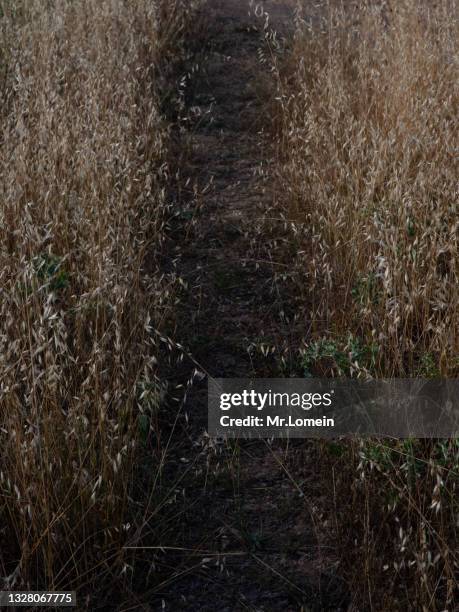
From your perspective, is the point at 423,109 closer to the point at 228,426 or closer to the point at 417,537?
the point at 228,426

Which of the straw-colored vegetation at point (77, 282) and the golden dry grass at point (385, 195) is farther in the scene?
the golden dry grass at point (385, 195)

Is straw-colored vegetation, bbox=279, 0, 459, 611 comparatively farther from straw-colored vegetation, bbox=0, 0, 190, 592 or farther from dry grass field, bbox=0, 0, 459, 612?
straw-colored vegetation, bbox=0, 0, 190, 592

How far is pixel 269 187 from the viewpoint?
4.12m

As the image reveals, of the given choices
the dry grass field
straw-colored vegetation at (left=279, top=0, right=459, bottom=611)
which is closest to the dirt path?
the dry grass field

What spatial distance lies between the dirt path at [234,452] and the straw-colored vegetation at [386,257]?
6.2 inches

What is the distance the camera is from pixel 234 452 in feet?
8.12

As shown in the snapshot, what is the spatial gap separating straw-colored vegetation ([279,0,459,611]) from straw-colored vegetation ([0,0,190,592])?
0.62 m

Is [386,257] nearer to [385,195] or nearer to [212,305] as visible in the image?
[385,195]

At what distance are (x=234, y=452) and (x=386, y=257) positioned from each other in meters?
0.91

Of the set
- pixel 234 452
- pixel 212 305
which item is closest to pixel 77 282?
pixel 212 305

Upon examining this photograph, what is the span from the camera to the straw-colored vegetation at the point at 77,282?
215 cm

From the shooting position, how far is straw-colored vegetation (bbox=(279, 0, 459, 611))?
217 cm

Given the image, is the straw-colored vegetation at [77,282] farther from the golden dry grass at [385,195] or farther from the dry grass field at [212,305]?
the golden dry grass at [385,195]

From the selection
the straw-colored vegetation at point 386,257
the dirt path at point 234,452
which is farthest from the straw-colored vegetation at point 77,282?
the straw-colored vegetation at point 386,257
